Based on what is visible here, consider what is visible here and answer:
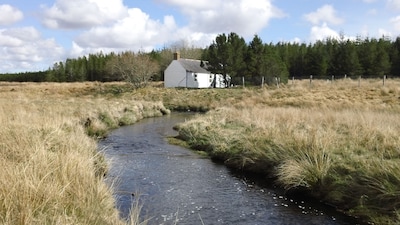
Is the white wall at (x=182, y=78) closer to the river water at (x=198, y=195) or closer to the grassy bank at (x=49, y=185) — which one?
the river water at (x=198, y=195)

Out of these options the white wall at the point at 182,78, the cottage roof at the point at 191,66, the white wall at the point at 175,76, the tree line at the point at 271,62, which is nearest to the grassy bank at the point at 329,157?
the tree line at the point at 271,62

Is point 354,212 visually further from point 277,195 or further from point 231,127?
point 231,127

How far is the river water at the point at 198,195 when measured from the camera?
859 cm

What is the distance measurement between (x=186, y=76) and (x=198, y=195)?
178 ft

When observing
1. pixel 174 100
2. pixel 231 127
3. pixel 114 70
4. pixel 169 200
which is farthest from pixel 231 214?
pixel 114 70

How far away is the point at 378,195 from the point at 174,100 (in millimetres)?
40699

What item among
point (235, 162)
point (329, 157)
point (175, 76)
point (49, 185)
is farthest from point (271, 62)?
point (49, 185)

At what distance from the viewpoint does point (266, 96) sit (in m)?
40.8

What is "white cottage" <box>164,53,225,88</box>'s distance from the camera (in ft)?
210

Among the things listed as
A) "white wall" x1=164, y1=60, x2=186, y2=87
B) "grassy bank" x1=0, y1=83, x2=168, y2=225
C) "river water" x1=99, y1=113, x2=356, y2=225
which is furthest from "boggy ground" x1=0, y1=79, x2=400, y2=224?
"white wall" x1=164, y1=60, x2=186, y2=87

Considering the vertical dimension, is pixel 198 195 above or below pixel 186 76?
below

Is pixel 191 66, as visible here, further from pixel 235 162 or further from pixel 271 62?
pixel 235 162

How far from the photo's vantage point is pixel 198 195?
1032 centimetres

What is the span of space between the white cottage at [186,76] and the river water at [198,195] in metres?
48.1
